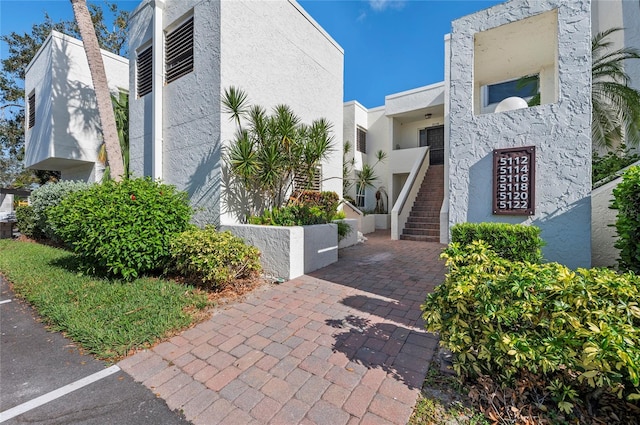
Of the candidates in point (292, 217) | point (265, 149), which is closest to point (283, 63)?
point (265, 149)

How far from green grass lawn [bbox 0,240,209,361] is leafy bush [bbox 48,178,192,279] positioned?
0.43 metres

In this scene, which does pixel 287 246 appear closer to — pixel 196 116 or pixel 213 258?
pixel 213 258

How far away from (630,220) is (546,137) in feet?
5.22

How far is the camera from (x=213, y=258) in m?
5.05

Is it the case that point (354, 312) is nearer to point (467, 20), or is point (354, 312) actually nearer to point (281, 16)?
point (467, 20)

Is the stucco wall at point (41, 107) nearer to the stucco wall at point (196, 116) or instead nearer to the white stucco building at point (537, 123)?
the stucco wall at point (196, 116)

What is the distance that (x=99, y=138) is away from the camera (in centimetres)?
1234

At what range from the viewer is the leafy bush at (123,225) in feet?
16.5

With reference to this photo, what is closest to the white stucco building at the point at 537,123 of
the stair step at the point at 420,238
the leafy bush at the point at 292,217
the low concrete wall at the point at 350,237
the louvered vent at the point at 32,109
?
the leafy bush at the point at 292,217

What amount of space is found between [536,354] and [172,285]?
555cm

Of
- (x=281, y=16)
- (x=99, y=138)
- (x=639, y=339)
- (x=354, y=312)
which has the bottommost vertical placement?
(x=354, y=312)

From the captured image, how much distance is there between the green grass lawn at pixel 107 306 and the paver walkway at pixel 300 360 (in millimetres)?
371

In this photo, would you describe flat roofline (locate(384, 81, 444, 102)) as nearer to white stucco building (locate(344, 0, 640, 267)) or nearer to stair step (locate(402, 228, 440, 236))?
white stucco building (locate(344, 0, 640, 267))

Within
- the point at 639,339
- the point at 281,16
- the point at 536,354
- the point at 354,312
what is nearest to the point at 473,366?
the point at 536,354
